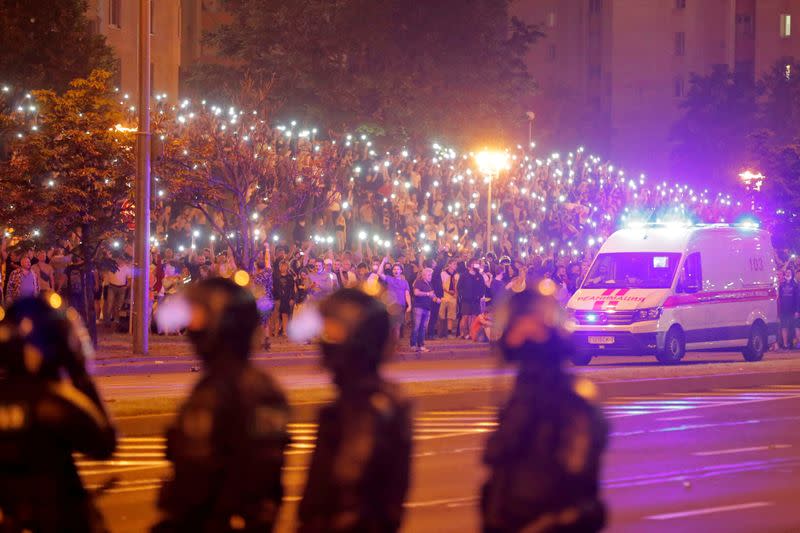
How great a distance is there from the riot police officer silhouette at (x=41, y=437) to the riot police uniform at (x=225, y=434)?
0.46 metres

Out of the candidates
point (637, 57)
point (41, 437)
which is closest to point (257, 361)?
point (41, 437)

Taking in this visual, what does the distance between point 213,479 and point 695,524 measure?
6.60 meters

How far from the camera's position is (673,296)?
27500mm

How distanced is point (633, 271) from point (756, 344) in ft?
10.7

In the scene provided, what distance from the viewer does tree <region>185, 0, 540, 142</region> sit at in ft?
195

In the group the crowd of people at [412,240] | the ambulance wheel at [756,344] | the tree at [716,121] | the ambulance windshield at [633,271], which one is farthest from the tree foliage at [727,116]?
the ambulance windshield at [633,271]

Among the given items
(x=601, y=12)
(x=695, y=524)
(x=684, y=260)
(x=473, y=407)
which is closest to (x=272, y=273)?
(x=684, y=260)

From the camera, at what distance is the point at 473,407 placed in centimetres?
2008

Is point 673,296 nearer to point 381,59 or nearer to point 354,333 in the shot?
point 354,333

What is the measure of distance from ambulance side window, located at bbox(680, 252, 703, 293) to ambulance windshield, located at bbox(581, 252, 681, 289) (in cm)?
23

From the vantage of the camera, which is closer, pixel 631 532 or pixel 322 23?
pixel 631 532

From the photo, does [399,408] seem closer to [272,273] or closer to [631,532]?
[631,532]

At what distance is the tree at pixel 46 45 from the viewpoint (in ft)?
139

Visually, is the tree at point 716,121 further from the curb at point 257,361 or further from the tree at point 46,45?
the curb at point 257,361
